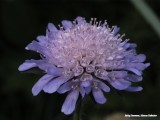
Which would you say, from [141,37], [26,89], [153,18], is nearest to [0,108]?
[26,89]

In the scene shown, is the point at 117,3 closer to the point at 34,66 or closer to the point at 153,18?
the point at 153,18

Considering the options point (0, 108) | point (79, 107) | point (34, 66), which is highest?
point (0, 108)

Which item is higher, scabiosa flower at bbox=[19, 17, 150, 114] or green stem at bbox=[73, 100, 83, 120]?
scabiosa flower at bbox=[19, 17, 150, 114]

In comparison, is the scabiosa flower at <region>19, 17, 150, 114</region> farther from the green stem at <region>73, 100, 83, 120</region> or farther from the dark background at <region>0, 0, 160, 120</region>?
the dark background at <region>0, 0, 160, 120</region>

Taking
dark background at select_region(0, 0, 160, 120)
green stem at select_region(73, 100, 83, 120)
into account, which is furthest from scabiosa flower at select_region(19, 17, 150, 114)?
dark background at select_region(0, 0, 160, 120)

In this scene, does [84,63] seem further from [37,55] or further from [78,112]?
[37,55]

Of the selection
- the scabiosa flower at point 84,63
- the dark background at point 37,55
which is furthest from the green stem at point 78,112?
the dark background at point 37,55
